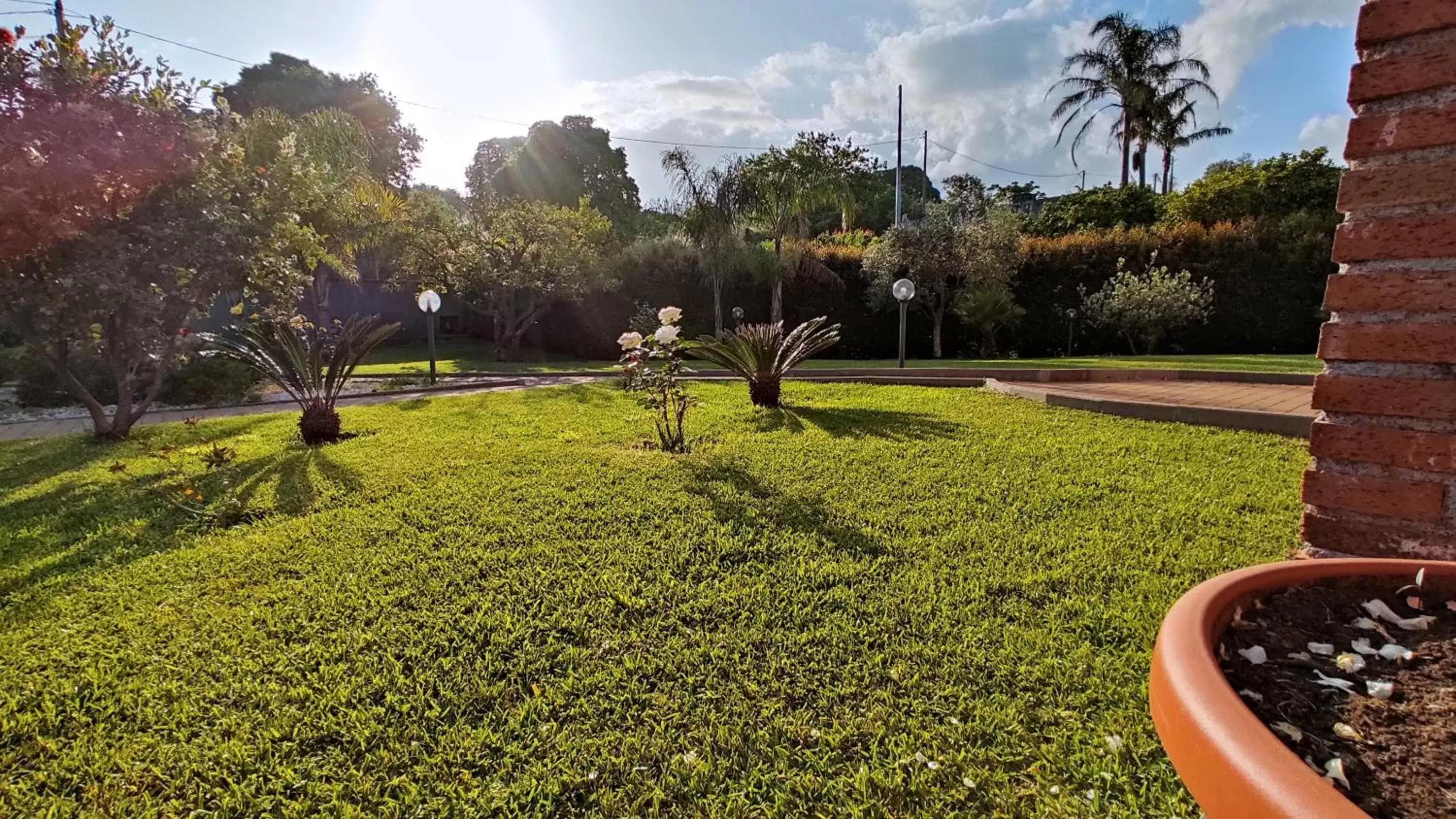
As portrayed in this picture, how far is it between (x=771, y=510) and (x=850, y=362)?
9.42 m

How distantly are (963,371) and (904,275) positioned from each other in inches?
228

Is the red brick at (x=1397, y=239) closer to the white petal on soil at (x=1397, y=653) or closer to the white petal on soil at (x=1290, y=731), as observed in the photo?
the white petal on soil at (x=1397, y=653)

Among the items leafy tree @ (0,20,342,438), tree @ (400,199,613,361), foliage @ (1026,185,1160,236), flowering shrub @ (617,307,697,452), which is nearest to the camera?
flowering shrub @ (617,307,697,452)

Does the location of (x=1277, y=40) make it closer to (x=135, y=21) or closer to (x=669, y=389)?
(x=669, y=389)

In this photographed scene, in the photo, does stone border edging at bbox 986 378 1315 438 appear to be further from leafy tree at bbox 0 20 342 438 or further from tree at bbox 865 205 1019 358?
tree at bbox 865 205 1019 358

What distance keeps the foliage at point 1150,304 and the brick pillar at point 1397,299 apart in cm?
1244

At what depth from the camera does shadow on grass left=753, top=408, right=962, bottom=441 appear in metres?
4.53

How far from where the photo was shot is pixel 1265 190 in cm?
1658

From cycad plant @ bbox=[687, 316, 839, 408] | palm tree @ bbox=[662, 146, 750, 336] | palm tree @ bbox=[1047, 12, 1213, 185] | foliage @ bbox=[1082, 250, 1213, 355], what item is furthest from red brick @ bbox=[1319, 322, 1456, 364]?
palm tree @ bbox=[1047, 12, 1213, 185]

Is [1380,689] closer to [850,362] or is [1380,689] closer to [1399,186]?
[1399,186]

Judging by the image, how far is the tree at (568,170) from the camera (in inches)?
1056

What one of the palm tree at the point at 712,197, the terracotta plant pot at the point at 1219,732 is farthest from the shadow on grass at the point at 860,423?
the palm tree at the point at 712,197

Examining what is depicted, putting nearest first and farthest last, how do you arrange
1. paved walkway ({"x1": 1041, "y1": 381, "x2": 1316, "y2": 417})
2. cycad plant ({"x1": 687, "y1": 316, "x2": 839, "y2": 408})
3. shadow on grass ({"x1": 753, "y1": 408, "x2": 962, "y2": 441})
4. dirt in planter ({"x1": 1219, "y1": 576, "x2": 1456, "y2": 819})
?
dirt in planter ({"x1": 1219, "y1": 576, "x2": 1456, "y2": 819})
shadow on grass ({"x1": 753, "y1": 408, "x2": 962, "y2": 441})
paved walkway ({"x1": 1041, "y1": 381, "x2": 1316, "y2": 417})
cycad plant ({"x1": 687, "y1": 316, "x2": 839, "y2": 408})

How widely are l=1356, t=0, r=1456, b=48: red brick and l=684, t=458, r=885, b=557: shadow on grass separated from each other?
194 centimetres
